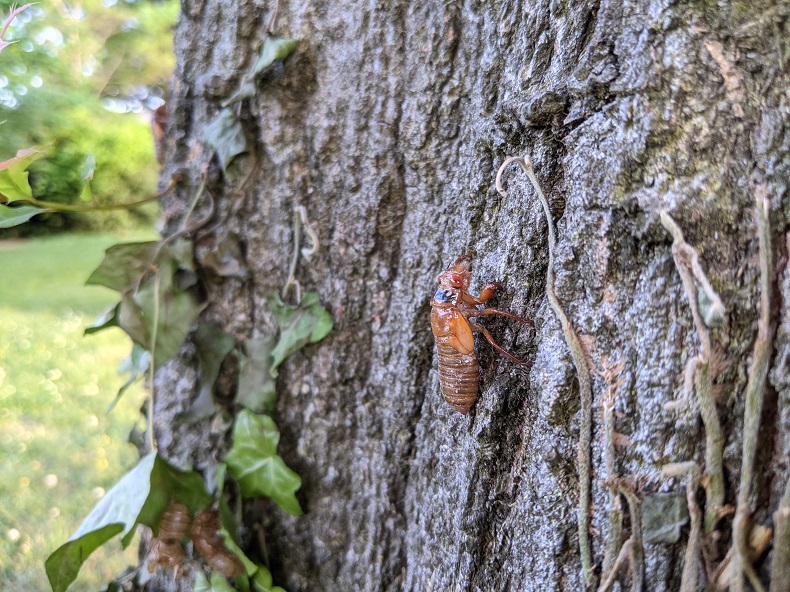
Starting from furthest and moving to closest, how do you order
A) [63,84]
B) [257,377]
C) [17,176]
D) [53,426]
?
[53,426] → [63,84] → [257,377] → [17,176]

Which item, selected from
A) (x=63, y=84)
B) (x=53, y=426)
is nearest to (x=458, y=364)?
(x=63, y=84)

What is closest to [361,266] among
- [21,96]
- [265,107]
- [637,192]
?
[265,107]

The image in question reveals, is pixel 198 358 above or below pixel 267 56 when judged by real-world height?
below

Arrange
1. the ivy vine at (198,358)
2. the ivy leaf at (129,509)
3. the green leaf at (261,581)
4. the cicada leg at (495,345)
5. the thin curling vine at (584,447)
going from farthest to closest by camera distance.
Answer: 1. the green leaf at (261,581)
2. the ivy vine at (198,358)
3. the ivy leaf at (129,509)
4. the cicada leg at (495,345)
5. the thin curling vine at (584,447)

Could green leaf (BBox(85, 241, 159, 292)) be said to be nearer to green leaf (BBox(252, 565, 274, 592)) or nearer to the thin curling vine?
green leaf (BBox(252, 565, 274, 592))

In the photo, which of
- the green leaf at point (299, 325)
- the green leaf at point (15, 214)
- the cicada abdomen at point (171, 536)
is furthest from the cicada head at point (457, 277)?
the green leaf at point (15, 214)

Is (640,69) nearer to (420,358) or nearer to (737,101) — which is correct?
(737,101)

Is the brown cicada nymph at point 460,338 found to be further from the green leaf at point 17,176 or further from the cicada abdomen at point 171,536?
the green leaf at point 17,176

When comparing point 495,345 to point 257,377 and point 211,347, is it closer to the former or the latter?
point 257,377
